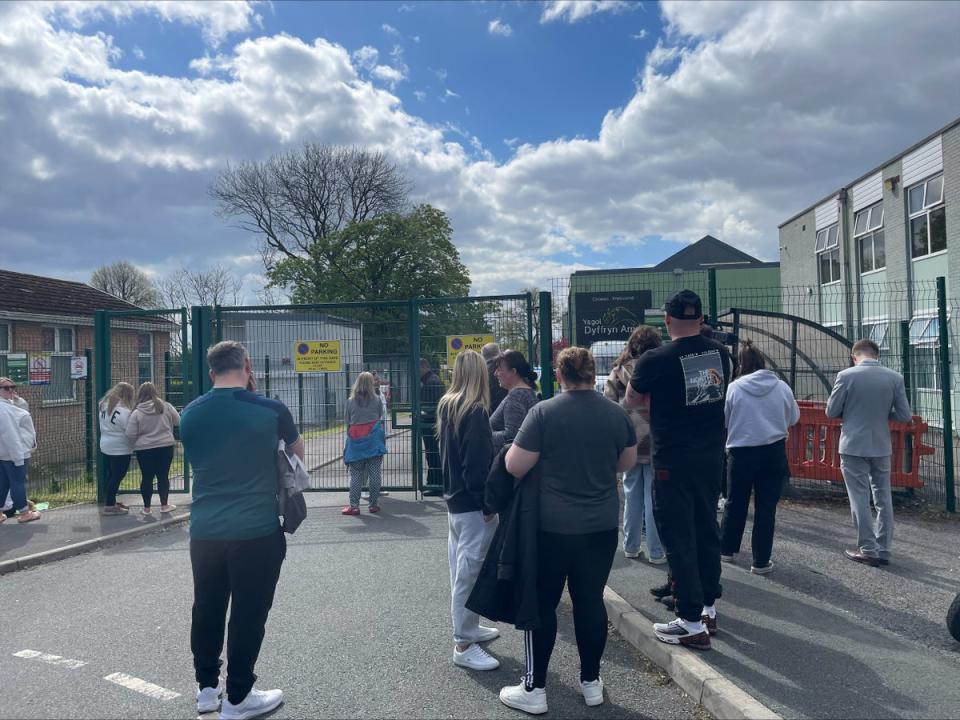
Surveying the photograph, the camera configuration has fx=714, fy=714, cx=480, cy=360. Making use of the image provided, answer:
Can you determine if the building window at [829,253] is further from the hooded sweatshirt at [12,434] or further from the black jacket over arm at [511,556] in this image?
the black jacket over arm at [511,556]

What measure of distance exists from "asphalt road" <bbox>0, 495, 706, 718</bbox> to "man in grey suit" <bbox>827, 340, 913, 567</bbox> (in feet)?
9.53

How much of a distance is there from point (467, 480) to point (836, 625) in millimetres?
2797

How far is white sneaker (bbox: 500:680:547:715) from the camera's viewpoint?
376cm

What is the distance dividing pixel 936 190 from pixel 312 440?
18319 millimetres

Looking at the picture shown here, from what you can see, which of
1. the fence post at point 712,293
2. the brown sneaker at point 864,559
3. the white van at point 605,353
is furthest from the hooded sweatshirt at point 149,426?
the brown sneaker at point 864,559

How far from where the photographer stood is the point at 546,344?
29.7ft

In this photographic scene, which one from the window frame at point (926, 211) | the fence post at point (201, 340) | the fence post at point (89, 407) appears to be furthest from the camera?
the window frame at point (926, 211)

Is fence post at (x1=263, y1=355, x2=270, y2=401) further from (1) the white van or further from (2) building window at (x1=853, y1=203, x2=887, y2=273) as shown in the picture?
(2) building window at (x1=853, y1=203, x2=887, y2=273)

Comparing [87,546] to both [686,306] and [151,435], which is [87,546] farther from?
[686,306]

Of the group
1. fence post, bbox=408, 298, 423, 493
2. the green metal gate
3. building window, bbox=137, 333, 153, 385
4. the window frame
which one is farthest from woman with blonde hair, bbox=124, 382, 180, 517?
the window frame

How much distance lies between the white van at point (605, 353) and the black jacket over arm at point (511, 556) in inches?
199

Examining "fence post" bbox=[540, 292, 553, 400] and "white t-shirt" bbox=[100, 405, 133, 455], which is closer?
"fence post" bbox=[540, 292, 553, 400]

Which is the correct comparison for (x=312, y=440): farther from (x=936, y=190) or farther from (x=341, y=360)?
(x=936, y=190)

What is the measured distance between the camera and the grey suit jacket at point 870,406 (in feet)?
20.7
